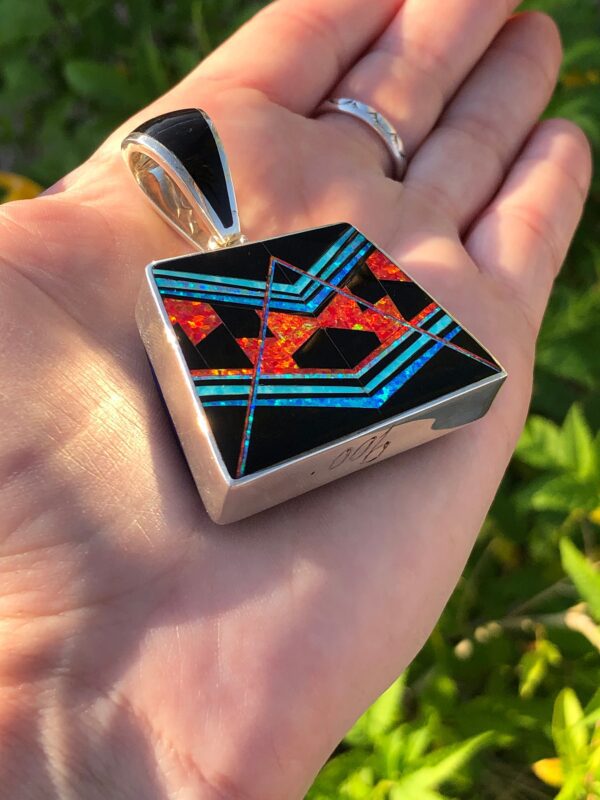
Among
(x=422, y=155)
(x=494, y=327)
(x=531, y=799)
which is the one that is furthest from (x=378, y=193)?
(x=531, y=799)

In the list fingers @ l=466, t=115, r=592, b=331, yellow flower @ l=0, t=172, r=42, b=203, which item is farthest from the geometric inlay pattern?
yellow flower @ l=0, t=172, r=42, b=203

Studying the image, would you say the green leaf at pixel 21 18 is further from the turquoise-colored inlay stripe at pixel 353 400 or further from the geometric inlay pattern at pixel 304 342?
the turquoise-colored inlay stripe at pixel 353 400

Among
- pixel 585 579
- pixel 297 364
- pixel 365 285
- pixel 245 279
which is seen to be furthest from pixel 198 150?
pixel 585 579

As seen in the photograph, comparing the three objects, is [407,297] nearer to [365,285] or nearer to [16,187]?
[365,285]

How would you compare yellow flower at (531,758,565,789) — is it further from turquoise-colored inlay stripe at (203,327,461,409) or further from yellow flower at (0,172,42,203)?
yellow flower at (0,172,42,203)

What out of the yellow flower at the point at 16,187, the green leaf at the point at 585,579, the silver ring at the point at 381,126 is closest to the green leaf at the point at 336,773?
the green leaf at the point at 585,579
